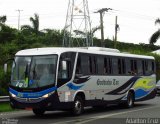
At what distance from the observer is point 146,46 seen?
93625 millimetres

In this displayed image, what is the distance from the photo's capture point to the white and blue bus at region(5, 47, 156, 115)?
17359 mm

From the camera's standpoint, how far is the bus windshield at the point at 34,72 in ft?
57.2

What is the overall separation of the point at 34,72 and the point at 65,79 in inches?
49.4

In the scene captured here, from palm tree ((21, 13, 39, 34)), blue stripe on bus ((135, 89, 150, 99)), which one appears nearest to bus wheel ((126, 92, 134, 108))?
blue stripe on bus ((135, 89, 150, 99))

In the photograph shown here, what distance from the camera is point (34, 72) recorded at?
57.9ft

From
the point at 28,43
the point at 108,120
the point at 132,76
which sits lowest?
the point at 108,120

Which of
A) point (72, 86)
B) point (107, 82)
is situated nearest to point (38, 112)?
point (72, 86)

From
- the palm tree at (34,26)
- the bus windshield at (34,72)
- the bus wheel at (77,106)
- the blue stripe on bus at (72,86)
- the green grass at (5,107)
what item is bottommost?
the green grass at (5,107)

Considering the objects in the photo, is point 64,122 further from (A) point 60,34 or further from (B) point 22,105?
(A) point 60,34

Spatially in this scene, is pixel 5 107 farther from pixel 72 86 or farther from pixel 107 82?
pixel 72 86

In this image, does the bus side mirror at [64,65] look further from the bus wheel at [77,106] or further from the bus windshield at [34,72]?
the bus wheel at [77,106]

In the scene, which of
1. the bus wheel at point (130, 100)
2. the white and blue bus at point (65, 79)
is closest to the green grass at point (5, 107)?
the white and blue bus at point (65, 79)

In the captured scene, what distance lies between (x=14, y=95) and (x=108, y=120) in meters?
3.84

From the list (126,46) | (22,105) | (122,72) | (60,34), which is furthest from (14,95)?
(126,46)
